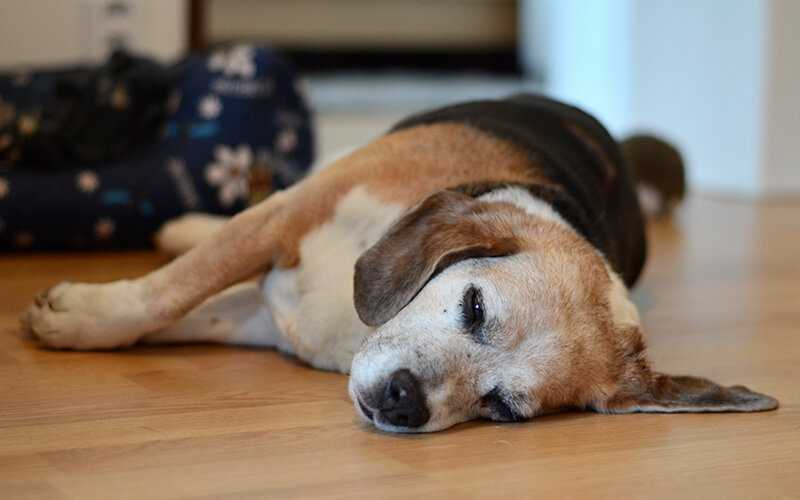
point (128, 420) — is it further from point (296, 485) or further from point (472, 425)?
point (472, 425)

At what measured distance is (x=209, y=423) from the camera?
1.76m

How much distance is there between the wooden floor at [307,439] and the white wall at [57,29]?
2.93m

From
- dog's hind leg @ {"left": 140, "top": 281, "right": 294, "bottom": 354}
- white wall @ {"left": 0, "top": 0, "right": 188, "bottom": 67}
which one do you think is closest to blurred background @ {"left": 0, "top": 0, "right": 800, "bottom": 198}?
white wall @ {"left": 0, "top": 0, "right": 188, "bottom": 67}

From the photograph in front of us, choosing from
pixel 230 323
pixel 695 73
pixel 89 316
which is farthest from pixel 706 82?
pixel 89 316

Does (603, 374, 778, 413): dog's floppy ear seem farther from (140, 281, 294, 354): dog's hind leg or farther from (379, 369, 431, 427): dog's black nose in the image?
(140, 281, 294, 354): dog's hind leg

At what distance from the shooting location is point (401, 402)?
1.67 meters

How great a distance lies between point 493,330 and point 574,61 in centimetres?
693

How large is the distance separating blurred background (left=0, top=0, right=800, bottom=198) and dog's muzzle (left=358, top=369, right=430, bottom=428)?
4.08 m

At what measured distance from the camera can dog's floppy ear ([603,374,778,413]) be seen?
1866mm

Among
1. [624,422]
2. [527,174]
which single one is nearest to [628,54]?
[527,174]

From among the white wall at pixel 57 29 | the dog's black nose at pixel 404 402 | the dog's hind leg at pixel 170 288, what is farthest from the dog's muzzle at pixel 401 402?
the white wall at pixel 57 29

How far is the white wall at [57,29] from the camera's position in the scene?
506cm

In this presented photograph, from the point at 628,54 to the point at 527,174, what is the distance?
19.2 ft

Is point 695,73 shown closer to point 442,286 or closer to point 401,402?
point 442,286
